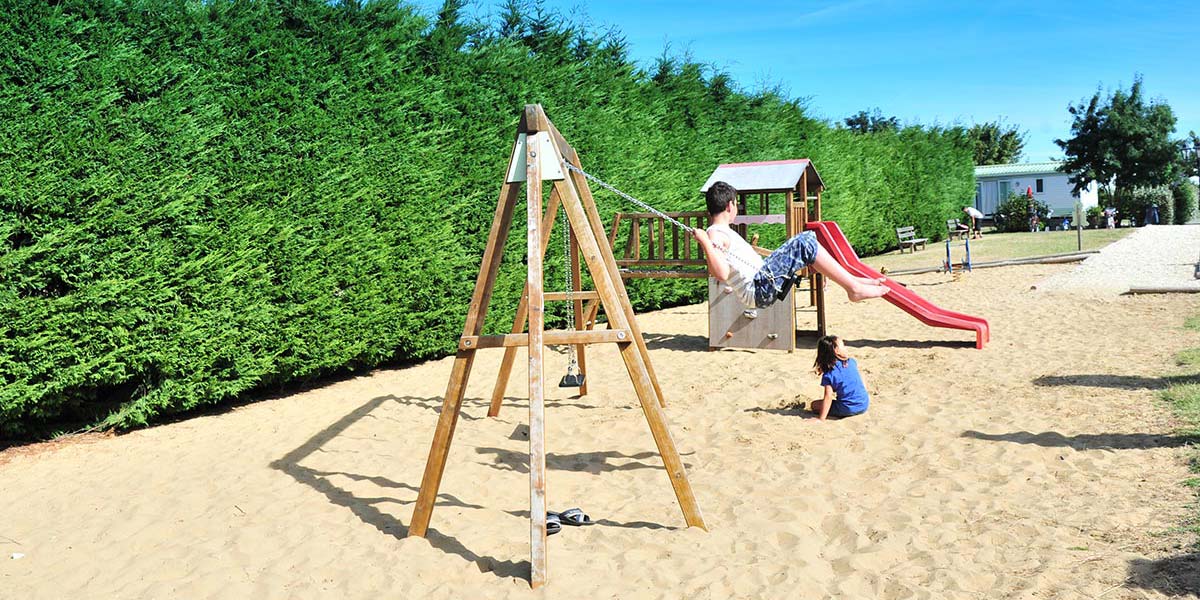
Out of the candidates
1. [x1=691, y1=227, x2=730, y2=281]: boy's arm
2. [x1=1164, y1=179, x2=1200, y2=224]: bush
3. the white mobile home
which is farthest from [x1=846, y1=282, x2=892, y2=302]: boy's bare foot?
the white mobile home

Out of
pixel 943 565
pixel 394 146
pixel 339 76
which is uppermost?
pixel 339 76

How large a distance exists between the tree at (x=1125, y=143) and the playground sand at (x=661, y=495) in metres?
36.1

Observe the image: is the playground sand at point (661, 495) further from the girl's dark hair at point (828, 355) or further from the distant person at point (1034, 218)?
the distant person at point (1034, 218)

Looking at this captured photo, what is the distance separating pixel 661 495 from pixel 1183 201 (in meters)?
38.3

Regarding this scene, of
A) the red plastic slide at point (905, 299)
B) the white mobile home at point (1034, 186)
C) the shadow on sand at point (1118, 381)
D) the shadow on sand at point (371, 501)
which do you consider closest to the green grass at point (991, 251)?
the red plastic slide at point (905, 299)

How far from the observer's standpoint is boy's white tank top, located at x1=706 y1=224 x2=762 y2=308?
500 centimetres

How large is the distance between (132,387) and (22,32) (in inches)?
105

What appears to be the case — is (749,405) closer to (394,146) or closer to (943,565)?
(943,565)

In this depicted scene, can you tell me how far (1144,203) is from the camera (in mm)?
34469

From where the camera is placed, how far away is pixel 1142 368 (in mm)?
6676

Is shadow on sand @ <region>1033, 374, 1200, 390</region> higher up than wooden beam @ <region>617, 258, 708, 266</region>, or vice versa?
wooden beam @ <region>617, 258, 708, 266</region>

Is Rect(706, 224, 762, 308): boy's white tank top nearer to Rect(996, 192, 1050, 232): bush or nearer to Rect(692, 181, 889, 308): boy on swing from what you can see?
Rect(692, 181, 889, 308): boy on swing

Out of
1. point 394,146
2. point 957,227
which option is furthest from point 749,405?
point 957,227

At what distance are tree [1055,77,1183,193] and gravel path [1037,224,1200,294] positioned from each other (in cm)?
1896
